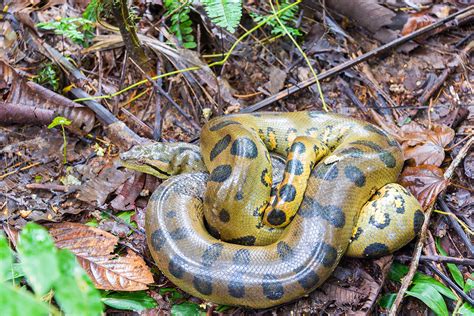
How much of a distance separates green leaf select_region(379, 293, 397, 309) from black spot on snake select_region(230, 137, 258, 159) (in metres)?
1.76

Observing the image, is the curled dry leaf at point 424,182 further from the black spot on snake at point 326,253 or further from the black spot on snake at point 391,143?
the black spot on snake at point 326,253

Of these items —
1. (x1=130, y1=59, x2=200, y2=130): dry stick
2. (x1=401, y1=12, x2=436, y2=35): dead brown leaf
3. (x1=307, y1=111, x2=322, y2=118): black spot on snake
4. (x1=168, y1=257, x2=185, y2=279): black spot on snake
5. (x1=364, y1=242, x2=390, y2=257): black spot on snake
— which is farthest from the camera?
(x1=401, y1=12, x2=436, y2=35): dead brown leaf

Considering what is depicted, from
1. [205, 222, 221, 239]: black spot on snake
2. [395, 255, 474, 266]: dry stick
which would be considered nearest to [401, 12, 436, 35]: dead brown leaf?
[395, 255, 474, 266]: dry stick

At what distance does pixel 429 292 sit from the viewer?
12.9 feet

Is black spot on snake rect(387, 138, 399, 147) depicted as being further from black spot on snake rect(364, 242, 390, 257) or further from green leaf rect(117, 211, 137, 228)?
green leaf rect(117, 211, 137, 228)

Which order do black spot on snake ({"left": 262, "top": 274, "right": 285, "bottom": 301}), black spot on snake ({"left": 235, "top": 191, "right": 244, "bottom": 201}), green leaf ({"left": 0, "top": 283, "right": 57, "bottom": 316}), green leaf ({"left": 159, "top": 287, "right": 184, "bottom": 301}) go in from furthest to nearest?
black spot on snake ({"left": 235, "top": 191, "right": 244, "bottom": 201}), green leaf ({"left": 159, "top": 287, "right": 184, "bottom": 301}), black spot on snake ({"left": 262, "top": 274, "right": 285, "bottom": 301}), green leaf ({"left": 0, "top": 283, "right": 57, "bottom": 316})

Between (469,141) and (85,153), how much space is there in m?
4.34

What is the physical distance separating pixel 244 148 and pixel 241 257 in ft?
3.56

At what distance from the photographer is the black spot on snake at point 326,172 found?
14.0 feet

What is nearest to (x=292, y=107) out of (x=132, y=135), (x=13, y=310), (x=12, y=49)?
(x=132, y=135)

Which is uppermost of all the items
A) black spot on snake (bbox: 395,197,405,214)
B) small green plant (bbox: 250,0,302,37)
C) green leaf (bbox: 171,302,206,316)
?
small green plant (bbox: 250,0,302,37)

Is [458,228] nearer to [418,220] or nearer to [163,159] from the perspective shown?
[418,220]

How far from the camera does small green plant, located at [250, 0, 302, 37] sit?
5.88m

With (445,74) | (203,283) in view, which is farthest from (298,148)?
(445,74)
